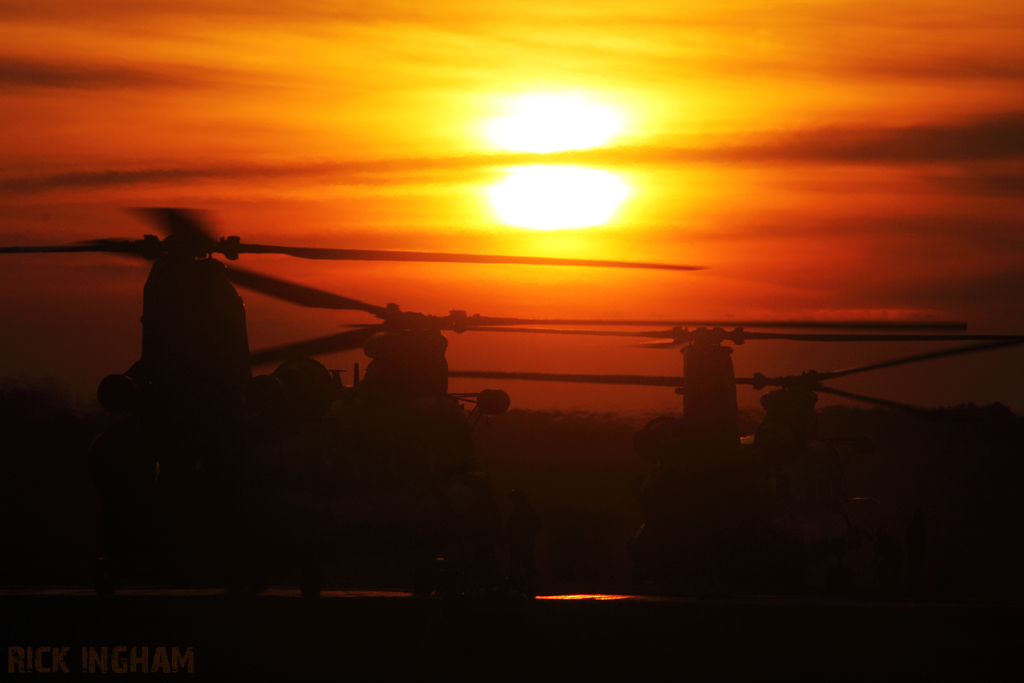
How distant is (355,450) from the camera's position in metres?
23.2

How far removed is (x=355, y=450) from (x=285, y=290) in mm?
3419

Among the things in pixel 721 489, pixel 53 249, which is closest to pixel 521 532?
pixel 721 489

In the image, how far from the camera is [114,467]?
19281 millimetres

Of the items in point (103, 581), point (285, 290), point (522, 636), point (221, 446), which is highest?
point (285, 290)

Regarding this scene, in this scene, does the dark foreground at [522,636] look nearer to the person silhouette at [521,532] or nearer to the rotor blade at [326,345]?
the person silhouette at [521,532]

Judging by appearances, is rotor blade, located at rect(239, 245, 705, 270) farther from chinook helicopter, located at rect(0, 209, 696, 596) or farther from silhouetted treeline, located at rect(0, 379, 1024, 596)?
silhouetted treeline, located at rect(0, 379, 1024, 596)

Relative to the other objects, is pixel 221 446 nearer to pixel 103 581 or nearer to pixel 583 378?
pixel 103 581

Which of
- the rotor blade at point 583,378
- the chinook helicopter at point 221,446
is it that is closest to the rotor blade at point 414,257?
the chinook helicopter at point 221,446

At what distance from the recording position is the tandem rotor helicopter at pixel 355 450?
63.5ft

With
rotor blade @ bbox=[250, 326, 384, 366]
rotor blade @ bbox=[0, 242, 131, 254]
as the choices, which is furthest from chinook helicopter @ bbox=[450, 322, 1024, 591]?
rotor blade @ bbox=[0, 242, 131, 254]

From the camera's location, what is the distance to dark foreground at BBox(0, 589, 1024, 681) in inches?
793

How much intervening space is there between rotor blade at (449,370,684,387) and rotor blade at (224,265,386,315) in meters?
6.41

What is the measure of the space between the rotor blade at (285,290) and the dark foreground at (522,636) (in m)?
5.63

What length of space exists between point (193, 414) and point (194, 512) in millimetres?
1610
